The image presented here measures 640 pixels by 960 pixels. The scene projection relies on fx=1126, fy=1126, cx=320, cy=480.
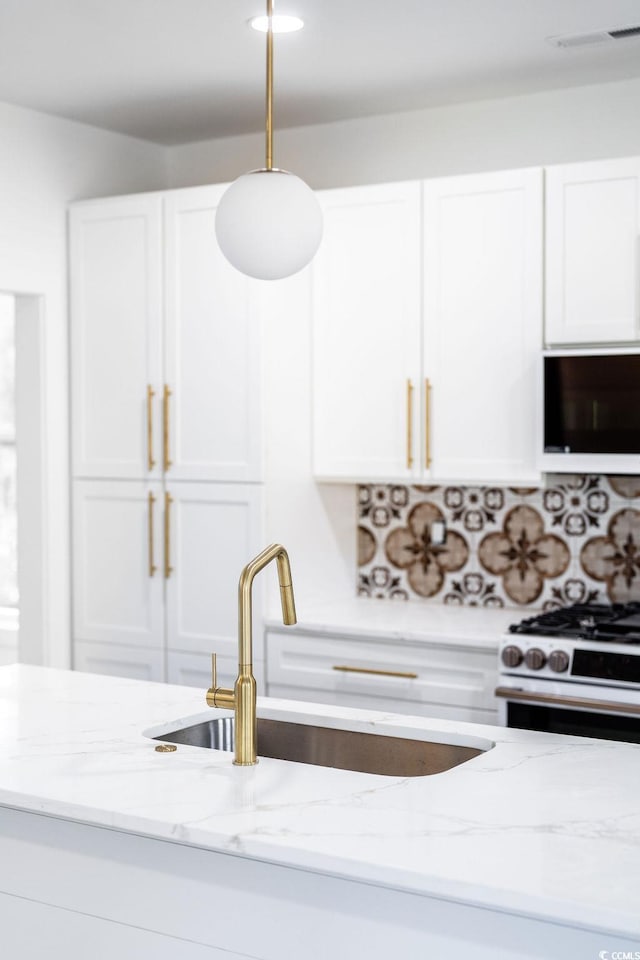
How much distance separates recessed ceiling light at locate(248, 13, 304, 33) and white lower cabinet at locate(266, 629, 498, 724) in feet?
6.08

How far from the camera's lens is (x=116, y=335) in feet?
13.7

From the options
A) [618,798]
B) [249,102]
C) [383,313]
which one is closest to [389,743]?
[618,798]

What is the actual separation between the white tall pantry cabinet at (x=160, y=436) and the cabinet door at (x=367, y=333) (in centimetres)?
25

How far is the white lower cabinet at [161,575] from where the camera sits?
3.93 m

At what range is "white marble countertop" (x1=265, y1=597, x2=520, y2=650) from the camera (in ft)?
11.5

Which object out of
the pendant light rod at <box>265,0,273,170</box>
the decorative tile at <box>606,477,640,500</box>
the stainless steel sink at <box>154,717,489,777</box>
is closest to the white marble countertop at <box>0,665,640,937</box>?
the stainless steel sink at <box>154,717,489,777</box>

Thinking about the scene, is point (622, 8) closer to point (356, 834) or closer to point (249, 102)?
point (249, 102)

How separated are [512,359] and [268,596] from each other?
1.15 metres

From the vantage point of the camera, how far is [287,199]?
227cm

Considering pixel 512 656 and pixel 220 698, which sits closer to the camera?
pixel 220 698

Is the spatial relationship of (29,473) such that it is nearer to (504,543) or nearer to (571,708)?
(504,543)

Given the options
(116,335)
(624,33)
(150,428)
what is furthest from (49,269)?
(624,33)

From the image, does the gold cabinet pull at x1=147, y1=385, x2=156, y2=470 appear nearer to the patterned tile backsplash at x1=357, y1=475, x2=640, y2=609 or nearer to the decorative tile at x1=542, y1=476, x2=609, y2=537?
the patterned tile backsplash at x1=357, y1=475, x2=640, y2=609

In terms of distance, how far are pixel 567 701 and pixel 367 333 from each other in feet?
4.55
